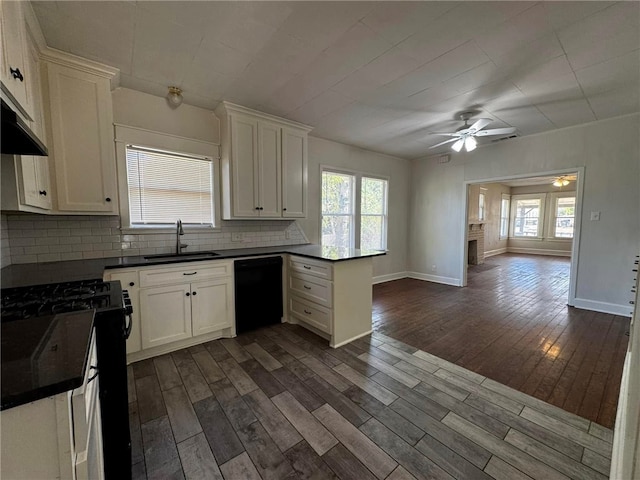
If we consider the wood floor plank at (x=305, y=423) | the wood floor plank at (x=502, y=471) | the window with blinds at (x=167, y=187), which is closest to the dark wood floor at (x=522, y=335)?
the wood floor plank at (x=502, y=471)

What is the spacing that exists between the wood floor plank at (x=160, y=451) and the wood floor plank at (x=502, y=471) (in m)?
1.63

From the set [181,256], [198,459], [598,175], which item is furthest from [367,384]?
[598,175]

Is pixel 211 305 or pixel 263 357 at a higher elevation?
pixel 211 305

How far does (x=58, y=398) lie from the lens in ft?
2.08

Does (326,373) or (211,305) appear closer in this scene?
(326,373)

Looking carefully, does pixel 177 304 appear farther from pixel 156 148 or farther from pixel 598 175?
pixel 598 175

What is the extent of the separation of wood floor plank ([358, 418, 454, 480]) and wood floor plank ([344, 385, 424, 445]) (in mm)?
40

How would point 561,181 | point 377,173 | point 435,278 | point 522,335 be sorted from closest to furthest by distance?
point 522,335 → point 377,173 → point 435,278 → point 561,181

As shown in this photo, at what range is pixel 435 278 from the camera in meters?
5.53

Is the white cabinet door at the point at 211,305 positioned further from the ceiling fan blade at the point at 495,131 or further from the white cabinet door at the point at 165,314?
the ceiling fan blade at the point at 495,131

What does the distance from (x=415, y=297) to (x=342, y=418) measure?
3.02m

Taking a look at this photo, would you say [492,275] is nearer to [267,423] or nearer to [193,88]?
[267,423]

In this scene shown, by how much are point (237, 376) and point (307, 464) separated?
101cm

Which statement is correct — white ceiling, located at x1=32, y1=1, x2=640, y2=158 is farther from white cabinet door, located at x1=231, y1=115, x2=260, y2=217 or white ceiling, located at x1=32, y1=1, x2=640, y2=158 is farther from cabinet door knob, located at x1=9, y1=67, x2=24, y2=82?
cabinet door knob, located at x1=9, y1=67, x2=24, y2=82
